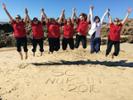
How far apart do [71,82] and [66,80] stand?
260mm

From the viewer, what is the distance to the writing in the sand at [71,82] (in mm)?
13836

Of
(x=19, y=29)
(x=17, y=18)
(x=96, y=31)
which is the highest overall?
(x=17, y=18)

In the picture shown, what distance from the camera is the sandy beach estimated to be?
13555 millimetres

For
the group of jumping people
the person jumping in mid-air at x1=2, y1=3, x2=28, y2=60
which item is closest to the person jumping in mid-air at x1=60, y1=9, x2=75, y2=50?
the group of jumping people

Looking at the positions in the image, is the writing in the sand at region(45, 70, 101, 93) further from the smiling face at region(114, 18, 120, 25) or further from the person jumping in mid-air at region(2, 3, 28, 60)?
the smiling face at region(114, 18, 120, 25)

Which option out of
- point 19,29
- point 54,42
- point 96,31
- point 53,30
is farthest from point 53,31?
point 96,31

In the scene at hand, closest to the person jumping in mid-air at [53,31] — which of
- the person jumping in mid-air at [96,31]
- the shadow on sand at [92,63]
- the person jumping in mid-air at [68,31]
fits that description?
the person jumping in mid-air at [68,31]

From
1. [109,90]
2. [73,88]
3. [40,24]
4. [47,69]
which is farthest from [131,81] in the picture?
[40,24]

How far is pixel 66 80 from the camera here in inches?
568

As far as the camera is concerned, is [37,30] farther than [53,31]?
No

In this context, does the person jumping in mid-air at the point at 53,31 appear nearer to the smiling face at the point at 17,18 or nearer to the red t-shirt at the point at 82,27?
the red t-shirt at the point at 82,27

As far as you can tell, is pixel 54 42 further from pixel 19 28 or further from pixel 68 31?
pixel 19 28

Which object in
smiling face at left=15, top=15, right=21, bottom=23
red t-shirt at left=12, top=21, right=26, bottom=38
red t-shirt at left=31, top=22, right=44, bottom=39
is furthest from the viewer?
red t-shirt at left=31, top=22, right=44, bottom=39

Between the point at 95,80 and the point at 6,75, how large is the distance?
4.00 m
